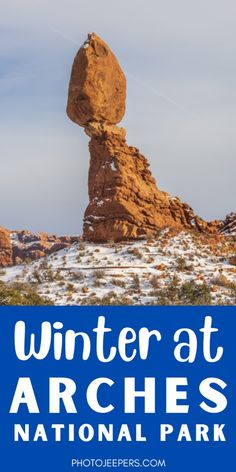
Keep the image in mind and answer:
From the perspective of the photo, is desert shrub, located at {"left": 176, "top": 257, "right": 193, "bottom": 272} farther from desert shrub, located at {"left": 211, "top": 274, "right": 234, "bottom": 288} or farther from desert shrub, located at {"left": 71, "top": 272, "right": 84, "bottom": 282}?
desert shrub, located at {"left": 71, "top": 272, "right": 84, "bottom": 282}

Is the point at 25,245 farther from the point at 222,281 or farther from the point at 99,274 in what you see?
the point at 222,281

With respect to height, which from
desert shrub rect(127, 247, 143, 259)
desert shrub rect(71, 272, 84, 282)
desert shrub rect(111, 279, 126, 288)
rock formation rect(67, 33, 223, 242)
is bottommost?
desert shrub rect(111, 279, 126, 288)

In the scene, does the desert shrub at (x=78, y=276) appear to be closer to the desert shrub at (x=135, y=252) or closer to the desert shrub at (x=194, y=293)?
the desert shrub at (x=135, y=252)

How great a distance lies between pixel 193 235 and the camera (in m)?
52.6

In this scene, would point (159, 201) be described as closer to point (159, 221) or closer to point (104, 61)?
point (159, 221)

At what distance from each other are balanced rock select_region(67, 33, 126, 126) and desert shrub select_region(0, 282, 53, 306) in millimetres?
10986

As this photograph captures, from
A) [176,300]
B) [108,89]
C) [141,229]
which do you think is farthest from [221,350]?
[108,89]

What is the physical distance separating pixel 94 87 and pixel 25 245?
35.0m

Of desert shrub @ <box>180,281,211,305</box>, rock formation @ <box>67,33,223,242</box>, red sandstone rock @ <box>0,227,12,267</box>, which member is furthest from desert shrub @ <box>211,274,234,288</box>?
red sandstone rock @ <box>0,227,12,267</box>

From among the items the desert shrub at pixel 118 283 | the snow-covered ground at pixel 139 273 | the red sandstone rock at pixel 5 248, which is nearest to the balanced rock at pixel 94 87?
the snow-covered ground at pixel 139 273

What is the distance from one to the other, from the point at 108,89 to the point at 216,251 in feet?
35.5

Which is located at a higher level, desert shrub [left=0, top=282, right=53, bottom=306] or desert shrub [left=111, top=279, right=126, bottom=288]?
desert shrub [left=111, top=279, right=126, bottom=288]

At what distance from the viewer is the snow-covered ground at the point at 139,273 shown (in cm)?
4384

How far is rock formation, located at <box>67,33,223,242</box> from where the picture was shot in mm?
50656
